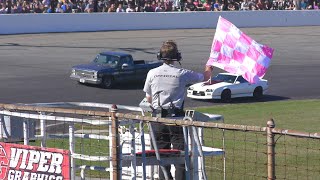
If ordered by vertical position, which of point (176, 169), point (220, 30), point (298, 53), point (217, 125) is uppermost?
point (220, 30)

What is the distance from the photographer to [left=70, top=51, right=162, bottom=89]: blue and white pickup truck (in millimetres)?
29391

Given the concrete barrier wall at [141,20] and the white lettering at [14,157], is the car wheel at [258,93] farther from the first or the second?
the white lettering at [14,157]

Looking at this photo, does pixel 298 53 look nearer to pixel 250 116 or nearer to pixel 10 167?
pixel 250 116

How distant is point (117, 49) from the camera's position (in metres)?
39.4

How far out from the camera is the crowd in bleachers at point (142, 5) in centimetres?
4544

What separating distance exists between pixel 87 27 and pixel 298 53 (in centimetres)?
1193

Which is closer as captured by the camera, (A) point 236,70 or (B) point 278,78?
(A) point 236,70

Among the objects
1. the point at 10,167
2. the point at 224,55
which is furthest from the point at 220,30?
the point at 10,167

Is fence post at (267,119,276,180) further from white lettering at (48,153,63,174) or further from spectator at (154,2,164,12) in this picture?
spectator at (154,2,164,12)

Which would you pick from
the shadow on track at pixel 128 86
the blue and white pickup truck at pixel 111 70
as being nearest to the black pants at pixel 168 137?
the blue and white pickup truck at pixel 111 70

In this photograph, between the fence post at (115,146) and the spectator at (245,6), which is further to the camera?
the spectator at (245,6)

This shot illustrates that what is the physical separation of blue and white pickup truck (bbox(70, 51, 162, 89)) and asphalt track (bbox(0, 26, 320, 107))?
32 centimetres

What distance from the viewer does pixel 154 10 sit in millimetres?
49406

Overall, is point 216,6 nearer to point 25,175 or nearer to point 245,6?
point 245,6
